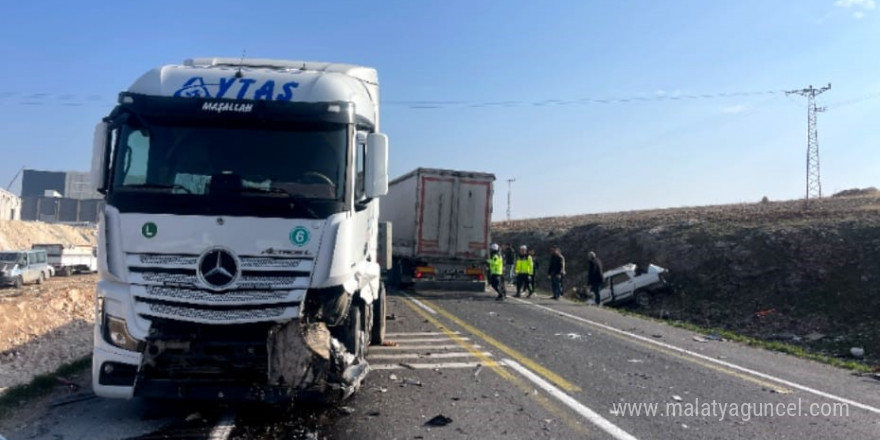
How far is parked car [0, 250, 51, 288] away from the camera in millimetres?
27266

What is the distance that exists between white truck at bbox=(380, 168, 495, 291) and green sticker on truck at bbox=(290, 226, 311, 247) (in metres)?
14.1

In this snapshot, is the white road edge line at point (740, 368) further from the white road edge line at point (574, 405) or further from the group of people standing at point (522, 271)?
the group of people standing at point (522, 271)

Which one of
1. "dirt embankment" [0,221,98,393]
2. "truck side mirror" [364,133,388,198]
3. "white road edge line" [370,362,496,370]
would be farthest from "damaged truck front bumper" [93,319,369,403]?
"dirt embankment" [0,221,98,393]

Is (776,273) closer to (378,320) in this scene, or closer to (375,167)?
(378,320)

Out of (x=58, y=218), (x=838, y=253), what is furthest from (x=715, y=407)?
(x=58, y=218)

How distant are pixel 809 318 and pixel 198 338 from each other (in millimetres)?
17674

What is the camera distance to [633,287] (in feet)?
72.3

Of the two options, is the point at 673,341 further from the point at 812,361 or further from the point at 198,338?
the point at 198,338

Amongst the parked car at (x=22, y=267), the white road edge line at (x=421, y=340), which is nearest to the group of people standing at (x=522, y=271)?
the white road edge line at (x=421, y=340)

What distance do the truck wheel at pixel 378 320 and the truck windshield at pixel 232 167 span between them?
3887 mm


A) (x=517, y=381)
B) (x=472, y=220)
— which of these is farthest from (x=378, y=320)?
(x=472, y=220)

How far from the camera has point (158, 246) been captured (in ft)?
17.5

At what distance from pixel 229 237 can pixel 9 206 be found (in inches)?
2998

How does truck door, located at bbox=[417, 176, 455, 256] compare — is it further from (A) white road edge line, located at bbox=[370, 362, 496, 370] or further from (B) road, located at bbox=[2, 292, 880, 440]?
(A) white road edge line, located at bbox=[370, 362, 496, 370]
